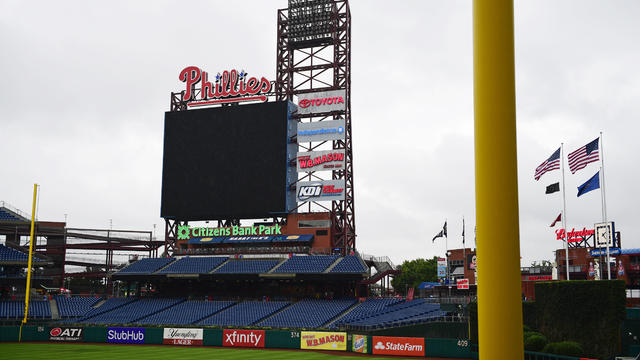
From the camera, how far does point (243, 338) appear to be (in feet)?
138

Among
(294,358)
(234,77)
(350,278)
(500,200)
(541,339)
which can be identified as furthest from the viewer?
(234,77)

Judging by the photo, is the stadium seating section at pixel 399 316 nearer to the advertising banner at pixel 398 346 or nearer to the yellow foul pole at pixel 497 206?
the advertising banner at pixel 398 346

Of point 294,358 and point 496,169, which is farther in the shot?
point 294,358

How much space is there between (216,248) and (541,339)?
40.7 meters

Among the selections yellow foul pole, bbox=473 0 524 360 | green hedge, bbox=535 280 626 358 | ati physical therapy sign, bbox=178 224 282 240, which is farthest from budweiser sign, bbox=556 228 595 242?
yellow foul pole, bbox=473 0 524 360

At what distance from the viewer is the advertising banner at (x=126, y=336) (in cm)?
4481

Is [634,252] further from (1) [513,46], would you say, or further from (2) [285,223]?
(1) [513,46]

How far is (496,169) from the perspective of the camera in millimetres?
4648

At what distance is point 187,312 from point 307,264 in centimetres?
1188

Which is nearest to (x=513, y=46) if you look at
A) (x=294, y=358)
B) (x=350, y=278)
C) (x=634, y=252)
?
(x=294, y=358)

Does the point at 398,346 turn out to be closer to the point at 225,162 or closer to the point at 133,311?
the point at 225,162

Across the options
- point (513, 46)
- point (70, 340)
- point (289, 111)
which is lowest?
point (70, 340)

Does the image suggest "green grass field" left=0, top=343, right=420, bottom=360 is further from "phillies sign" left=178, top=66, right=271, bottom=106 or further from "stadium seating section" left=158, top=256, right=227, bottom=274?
"phillies sign" left=178, top=66, right=271, bottom=106

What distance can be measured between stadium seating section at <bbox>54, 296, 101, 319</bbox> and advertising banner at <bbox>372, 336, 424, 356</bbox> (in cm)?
3149
